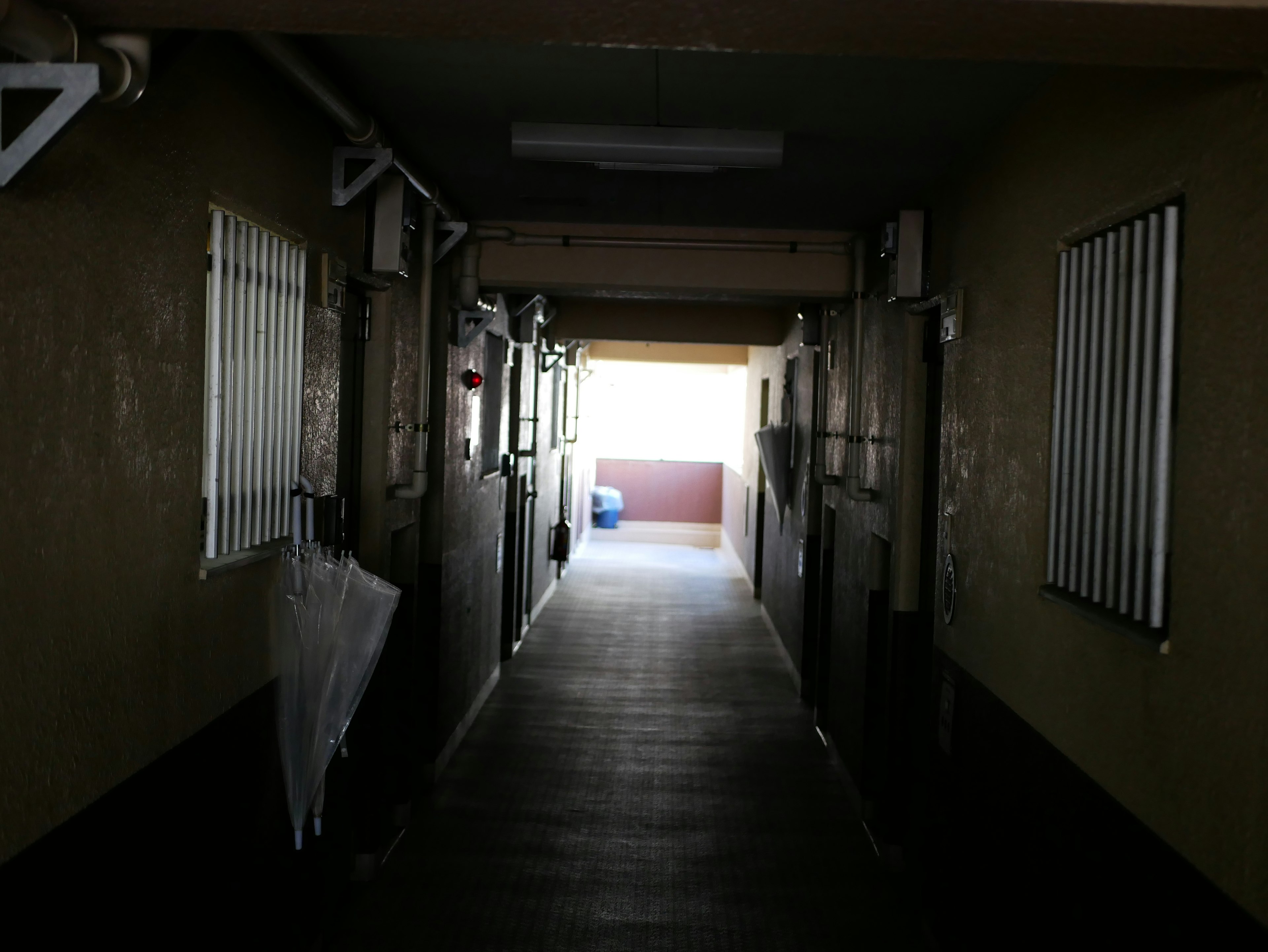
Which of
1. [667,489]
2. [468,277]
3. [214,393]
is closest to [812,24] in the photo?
[214,393]

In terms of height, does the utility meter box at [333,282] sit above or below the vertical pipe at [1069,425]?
above

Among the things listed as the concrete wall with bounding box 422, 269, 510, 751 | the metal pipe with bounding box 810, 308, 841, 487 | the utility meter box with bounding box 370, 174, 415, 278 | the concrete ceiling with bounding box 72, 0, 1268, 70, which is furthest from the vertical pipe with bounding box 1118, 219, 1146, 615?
the metal pipe with bounding box 810, 308, 841, 487

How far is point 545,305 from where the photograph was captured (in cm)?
788

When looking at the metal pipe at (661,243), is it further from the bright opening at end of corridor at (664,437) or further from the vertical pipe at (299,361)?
the bright opening at end of corridor at (664,437)

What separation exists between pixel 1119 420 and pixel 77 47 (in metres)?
1.96

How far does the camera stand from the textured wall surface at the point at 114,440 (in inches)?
63.2

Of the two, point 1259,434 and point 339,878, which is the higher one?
point 1259,434

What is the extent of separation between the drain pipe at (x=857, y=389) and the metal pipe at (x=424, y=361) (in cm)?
179

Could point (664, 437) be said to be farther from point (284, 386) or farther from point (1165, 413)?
point (1165, 413)

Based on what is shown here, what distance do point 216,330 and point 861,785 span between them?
325cm

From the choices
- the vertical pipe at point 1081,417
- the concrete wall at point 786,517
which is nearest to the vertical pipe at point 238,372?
the vertical pipe at point 1081,417

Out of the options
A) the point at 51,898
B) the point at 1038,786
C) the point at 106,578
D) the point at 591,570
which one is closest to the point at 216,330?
the point at 106,578

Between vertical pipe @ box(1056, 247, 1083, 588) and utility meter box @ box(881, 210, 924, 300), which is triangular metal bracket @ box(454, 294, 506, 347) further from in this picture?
vertical pipe @ box(1056, 247, 1083, 588)

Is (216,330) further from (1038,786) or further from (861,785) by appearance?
(861,785)
